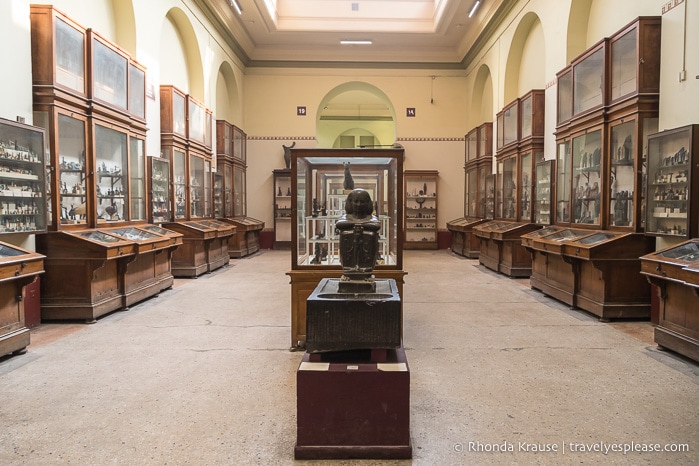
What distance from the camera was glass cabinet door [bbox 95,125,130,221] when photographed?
624 centimetres

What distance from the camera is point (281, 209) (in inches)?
587

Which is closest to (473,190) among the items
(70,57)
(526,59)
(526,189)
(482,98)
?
(482,98)

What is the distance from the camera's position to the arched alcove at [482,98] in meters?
13.7

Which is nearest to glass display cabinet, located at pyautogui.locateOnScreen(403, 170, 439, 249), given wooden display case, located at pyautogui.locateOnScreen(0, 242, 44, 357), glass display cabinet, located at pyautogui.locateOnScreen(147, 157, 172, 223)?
glass display cabinet, located at pyautogui.locateOnScreen(147, 157, 172, 223)

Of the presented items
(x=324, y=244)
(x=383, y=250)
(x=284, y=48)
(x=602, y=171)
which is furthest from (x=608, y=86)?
(x=284, y=48)

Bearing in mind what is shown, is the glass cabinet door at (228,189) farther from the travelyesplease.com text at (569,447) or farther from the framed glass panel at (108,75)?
the travelyesplease.com text at (569,447)

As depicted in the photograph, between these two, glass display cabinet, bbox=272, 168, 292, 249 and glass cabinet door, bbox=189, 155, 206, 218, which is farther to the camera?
glass display cabinet, bbox=272, 168, 292, 249

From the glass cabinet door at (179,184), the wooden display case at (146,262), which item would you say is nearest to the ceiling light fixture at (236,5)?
the glass cabinet door at (179,184)

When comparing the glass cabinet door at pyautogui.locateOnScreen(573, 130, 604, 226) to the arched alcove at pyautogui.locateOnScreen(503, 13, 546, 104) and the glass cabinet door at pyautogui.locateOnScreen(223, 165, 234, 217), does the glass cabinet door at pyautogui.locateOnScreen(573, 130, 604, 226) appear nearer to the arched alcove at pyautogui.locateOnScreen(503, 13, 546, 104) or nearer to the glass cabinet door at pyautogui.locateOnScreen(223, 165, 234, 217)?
the arched alcove at pyautogui.locateOnScreen(503, 13, 546, 104)

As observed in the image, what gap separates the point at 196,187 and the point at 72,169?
4.58m

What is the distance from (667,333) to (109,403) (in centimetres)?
489

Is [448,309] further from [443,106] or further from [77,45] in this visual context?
[443,106]

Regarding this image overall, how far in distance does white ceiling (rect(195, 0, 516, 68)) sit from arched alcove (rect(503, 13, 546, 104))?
105cm

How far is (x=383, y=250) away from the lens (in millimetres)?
4656
